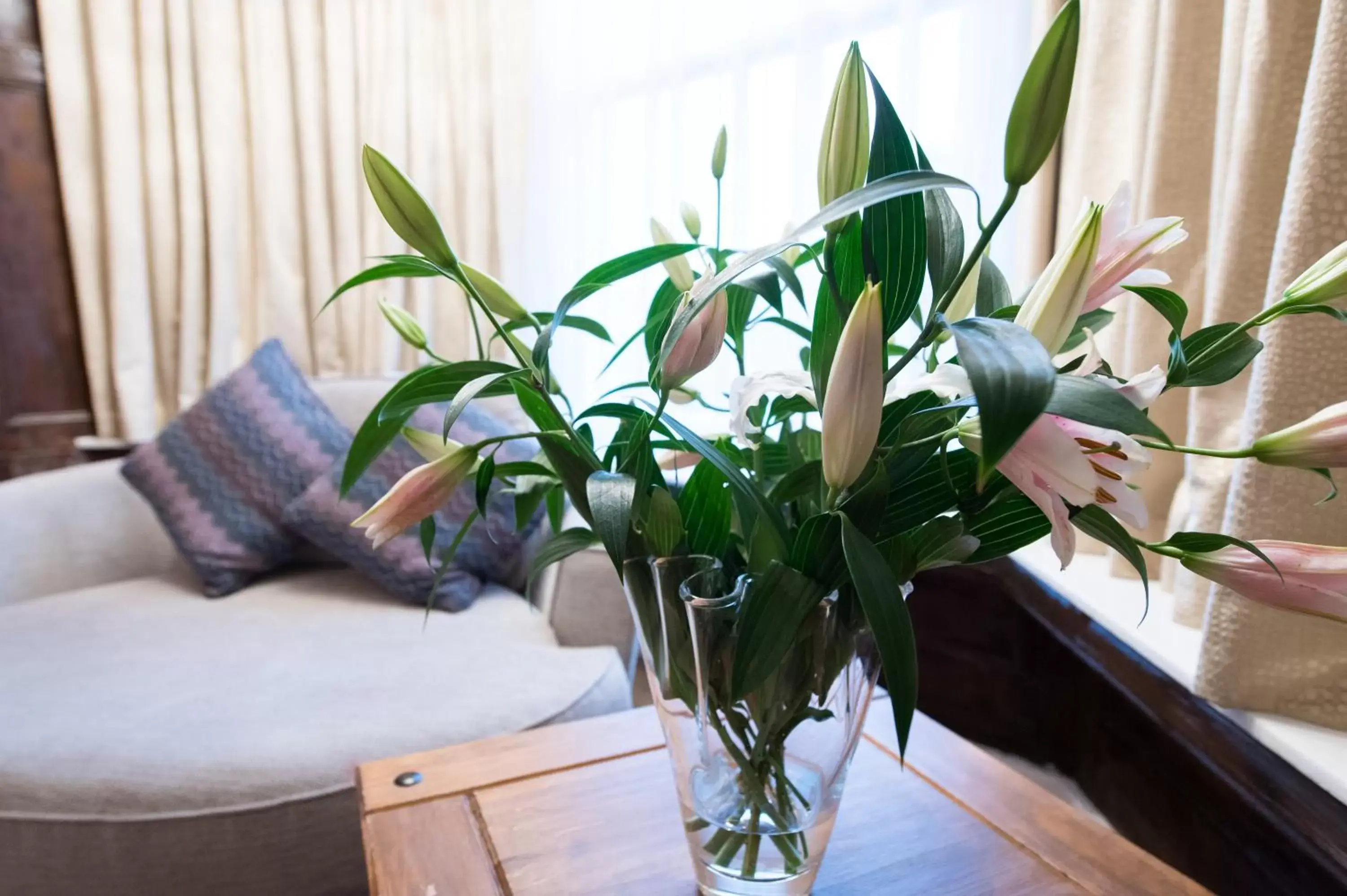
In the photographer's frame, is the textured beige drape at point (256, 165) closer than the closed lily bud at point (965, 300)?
No

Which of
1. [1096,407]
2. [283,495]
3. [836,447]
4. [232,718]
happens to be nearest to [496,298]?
[836,447]

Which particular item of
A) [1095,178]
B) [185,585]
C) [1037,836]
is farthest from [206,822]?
[1095,178]

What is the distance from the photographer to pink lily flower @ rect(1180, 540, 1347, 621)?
458 millimetres

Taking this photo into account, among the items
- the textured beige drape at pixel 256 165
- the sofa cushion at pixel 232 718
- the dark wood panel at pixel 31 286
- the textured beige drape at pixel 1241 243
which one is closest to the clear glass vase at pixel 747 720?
the textured beige drape at pixel 1241 243

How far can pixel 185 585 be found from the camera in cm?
169

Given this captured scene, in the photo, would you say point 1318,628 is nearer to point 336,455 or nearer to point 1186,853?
point 1186,853

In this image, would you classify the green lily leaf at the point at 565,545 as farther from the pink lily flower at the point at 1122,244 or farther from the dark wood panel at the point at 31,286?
the dark wood panel at the point at 31,286

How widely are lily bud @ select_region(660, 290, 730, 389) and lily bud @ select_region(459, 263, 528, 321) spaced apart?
160mm

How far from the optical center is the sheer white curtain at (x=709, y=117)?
1.43 meters

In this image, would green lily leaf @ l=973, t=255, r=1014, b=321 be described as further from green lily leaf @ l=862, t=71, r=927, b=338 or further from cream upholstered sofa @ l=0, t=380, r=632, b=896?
cream upholstered sofa @ l=0, t=380, r=632, b=896

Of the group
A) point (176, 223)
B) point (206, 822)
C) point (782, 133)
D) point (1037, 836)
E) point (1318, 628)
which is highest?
point (782, 133)

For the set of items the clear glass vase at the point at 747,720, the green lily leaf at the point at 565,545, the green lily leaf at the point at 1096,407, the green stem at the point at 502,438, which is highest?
the green lily leaf at the point at 1096,407

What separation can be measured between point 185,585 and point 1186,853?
1638 millimetres

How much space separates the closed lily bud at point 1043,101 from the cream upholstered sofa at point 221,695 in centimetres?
99
